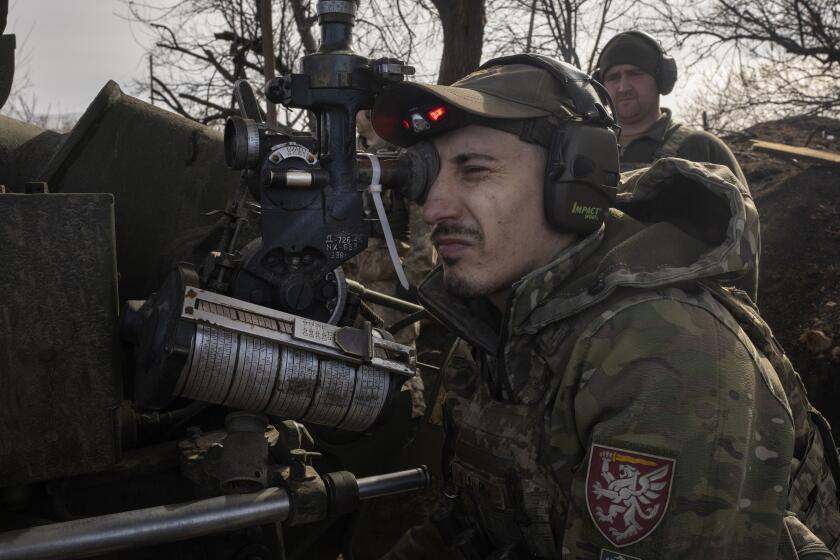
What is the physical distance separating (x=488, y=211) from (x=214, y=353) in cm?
88

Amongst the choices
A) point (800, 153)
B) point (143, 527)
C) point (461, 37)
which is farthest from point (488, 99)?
point (800, 153)

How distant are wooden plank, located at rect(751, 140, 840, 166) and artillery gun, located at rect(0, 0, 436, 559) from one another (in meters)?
7.30

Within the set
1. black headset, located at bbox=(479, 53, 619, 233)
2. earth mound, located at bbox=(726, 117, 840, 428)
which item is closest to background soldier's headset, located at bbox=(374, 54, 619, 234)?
black headset, located at bbox=(479, 53, 619, 233)

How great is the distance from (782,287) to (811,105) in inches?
169

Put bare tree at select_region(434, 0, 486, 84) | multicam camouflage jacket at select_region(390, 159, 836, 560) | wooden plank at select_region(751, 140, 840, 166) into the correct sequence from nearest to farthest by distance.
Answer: multicam camouflage jacket at select_region(390, 159, 836, 560) → wooden plank at select_region(751, 140, 840, 166) → bare tree at select_region(434, 0, 486, 84)

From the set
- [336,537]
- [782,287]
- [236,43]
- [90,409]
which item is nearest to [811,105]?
[782,287]

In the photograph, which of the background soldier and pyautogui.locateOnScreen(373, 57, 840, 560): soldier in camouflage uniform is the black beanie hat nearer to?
the background soldier

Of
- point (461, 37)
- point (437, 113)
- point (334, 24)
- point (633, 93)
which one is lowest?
point (437, 113)

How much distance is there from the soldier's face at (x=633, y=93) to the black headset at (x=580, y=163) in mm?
3183

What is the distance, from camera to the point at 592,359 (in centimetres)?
209

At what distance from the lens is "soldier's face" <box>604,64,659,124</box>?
5.50 m

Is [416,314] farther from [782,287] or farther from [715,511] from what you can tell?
[782,287]

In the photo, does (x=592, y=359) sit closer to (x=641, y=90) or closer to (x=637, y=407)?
(x=637, y=407)

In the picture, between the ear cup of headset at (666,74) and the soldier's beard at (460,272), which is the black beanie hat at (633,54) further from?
the soldier's beard at (460,272)
